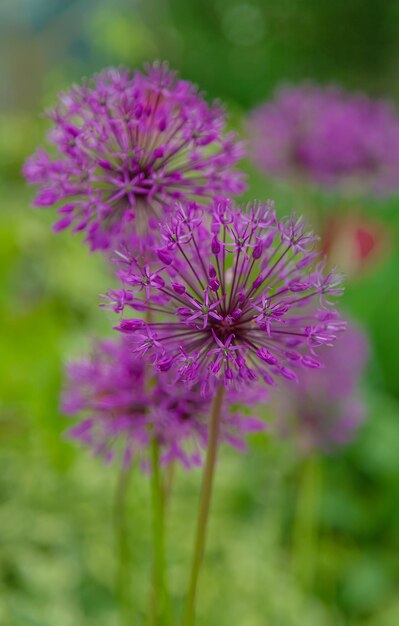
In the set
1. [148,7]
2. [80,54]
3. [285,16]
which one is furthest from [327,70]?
[80,54]

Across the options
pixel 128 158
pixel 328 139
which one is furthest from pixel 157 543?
pixel 328 139

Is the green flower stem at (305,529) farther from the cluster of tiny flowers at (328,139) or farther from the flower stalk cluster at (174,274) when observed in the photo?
the flower stalk cluster at (174,274)

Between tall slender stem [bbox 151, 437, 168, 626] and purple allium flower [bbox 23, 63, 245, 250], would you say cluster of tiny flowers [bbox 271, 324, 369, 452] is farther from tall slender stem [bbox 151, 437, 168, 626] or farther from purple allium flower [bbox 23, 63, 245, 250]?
purple allium flower [bbox 23, 63, 245, 250]

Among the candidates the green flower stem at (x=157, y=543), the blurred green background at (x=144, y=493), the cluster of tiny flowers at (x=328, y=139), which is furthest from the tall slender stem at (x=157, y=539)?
the cluster of tiny flowers at (x=328, y=139)

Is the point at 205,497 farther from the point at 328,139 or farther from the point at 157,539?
the point at 328,139

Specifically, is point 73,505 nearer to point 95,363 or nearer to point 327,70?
point 95,363
